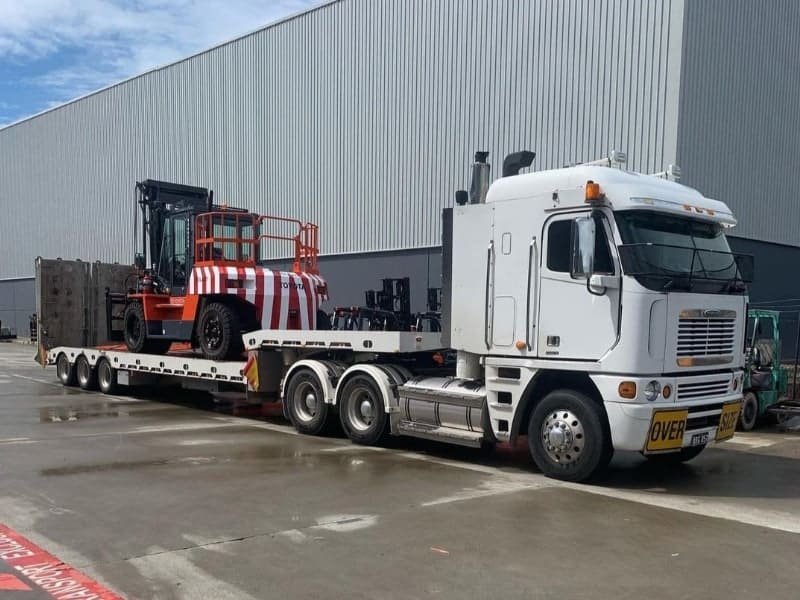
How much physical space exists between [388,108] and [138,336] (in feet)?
38.0

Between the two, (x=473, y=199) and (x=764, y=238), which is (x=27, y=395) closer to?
(x=473, y=199)

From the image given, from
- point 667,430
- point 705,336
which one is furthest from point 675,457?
point 705,336

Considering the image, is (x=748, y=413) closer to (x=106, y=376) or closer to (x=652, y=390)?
(x=652, y=390)

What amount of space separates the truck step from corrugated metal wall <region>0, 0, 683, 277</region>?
35.6 feet

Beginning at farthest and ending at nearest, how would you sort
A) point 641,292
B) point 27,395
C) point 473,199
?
point 27,395 → point 473,199 → point 641,292

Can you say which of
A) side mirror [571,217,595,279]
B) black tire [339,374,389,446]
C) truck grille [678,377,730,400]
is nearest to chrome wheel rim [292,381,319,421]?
black tire [339,374,389,446]

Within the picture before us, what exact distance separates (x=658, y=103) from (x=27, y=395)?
15.4 metres

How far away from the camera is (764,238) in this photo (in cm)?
2086

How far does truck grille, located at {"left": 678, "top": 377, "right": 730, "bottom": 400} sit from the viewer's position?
7668 mm

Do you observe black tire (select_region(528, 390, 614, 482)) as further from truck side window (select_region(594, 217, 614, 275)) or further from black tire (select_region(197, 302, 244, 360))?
black tire (select_region(197, 302, 244, 360))

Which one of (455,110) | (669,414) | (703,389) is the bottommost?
(669,414)

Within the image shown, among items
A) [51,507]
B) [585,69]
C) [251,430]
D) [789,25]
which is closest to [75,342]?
[251,430]

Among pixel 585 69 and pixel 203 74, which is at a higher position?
pixel 203 74

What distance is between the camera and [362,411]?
10.2 m
